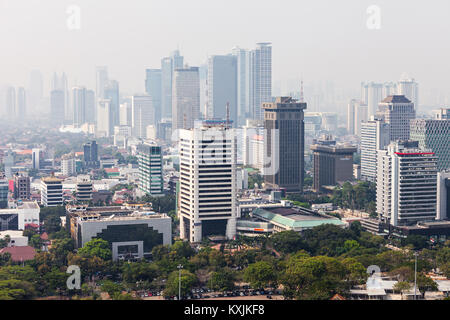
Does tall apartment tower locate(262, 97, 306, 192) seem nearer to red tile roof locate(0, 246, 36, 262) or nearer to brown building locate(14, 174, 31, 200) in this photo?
brown building locate(14, 174, 31, 200)

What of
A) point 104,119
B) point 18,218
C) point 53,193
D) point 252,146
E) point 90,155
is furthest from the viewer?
point 104,119

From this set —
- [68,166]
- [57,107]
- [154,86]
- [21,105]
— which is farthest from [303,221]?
[154,86]

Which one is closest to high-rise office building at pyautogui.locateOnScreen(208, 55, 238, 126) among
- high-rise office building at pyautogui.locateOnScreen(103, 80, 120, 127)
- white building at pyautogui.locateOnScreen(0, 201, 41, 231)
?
high-rise office building at pyautogui.locateOnScreen(103, 80, 120, 127)

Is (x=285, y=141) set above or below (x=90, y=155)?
above

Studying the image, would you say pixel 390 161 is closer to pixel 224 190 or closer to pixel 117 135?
pixel 224 190

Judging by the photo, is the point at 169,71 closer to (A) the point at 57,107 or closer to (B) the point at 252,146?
(A) the point at 57,107

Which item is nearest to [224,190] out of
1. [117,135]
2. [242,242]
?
[242,242]
